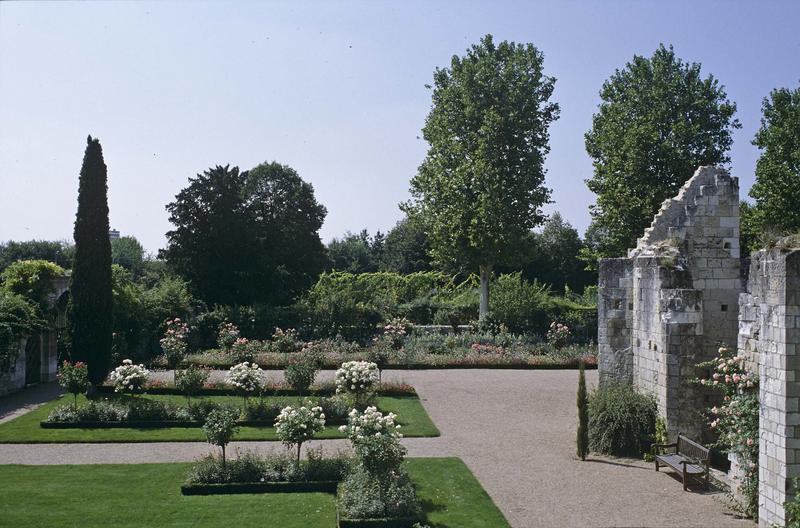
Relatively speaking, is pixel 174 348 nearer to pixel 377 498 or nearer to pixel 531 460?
pixel 531 460

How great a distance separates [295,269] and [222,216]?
4740 mm

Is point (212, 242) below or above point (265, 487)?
above

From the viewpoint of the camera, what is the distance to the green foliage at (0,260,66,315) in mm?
24078

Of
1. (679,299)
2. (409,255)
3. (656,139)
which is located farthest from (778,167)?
(409,255)

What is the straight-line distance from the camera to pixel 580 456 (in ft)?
49.4

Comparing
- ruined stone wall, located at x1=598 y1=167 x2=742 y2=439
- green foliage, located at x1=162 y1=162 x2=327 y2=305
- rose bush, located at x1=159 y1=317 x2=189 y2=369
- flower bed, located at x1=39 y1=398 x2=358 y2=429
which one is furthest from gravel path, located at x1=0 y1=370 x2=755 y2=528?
green foliage, located at x1=162 y1=162 x2=327 y2=305

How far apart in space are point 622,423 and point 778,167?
2042cm

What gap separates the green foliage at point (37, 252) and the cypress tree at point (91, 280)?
41.2 meters

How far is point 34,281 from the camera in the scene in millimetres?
24125

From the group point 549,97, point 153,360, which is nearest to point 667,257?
point 153,360

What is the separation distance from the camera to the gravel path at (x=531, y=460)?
11805mm

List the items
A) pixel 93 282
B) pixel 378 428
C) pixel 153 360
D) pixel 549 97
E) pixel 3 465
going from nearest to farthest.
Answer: pixel 378 428 < pixel 3 465 < pixel 93 282 < pixel 153 360 < pixel 549 97

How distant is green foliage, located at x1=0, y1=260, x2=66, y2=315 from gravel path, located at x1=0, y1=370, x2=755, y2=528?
9.32 metres

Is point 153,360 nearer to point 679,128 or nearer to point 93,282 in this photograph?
point 93,282
